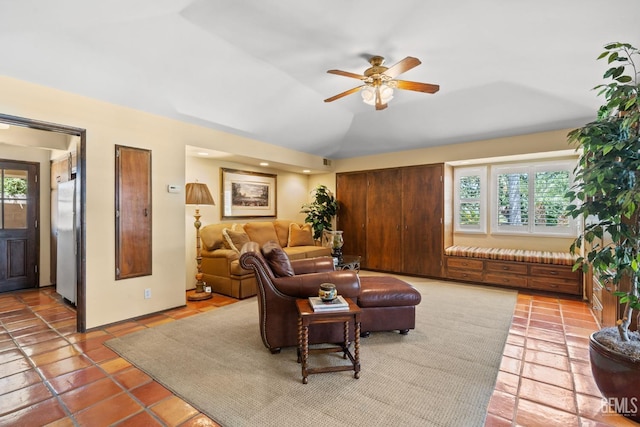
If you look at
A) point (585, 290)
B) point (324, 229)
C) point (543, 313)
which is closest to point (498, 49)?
point (543, 313)

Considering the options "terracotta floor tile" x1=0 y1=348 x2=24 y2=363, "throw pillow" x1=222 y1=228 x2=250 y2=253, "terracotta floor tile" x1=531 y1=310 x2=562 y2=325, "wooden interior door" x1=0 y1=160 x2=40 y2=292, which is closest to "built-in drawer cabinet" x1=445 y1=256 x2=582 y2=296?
"terracotta floor tile" x1=531 y1=310 x2=562 y2=325

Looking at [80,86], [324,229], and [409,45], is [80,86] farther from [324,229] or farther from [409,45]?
[324,229]

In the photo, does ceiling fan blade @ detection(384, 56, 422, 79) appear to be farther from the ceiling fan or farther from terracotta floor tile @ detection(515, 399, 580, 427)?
terracotta floor tile @ detection(515, 399, 580, 427)

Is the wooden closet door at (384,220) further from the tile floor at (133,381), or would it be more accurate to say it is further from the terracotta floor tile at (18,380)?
the terracotta floor tile at (18,380)

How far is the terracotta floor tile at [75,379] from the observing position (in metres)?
2.12

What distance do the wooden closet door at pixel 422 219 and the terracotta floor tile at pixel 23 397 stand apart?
16.9ft

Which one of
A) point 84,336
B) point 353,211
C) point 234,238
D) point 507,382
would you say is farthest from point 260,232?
point 507,382

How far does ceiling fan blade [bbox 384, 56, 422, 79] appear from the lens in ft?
7.78

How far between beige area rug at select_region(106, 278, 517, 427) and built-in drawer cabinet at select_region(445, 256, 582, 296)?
55.6 inches

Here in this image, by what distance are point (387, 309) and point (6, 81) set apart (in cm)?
405

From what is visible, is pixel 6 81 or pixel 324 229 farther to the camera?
pixel 324 229

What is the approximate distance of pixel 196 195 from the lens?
4152 mm

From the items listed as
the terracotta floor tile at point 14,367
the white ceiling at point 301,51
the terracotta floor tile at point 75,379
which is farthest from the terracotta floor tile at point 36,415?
the white ceiling at point 301,51

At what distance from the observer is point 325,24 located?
255cm
